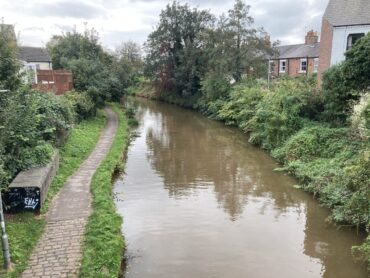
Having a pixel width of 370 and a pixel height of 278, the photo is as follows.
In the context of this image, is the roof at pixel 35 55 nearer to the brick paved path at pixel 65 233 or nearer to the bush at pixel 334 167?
the brick paved path at pixel 65 233

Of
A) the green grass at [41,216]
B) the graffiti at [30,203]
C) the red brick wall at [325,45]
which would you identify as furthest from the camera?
the red brick wall at [325,45]

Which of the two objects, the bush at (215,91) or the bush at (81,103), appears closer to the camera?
the bush at (81,103)

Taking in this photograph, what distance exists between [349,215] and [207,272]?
5.48 m

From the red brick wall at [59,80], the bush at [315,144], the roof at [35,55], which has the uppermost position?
the roof at [35,55]

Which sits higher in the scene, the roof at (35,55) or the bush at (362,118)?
the roof at (35,55)

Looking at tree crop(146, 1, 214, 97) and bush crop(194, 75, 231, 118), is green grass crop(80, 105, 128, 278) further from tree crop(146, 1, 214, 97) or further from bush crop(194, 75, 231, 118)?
tree crop(146, 1, 214, 97)

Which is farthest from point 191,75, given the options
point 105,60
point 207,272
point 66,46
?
point 207,272

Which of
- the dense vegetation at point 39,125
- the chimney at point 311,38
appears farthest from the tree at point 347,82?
the chimney at point 311,38

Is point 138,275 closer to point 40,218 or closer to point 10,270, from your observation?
point 10,270

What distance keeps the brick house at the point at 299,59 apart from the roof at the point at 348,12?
12.5m

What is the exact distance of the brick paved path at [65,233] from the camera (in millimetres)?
8277

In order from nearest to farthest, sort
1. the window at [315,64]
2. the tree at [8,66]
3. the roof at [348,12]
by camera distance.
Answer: the tree at [8,66], the roof at [348,12], the window at [315,64]

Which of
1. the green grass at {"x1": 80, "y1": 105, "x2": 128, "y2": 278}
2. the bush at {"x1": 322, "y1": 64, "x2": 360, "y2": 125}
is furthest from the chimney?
the green grass at {"x1": 80, "y1": 105, "x2": 128, "y2": 278}

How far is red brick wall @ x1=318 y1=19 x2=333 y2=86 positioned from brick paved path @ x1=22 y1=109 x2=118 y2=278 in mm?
18283
